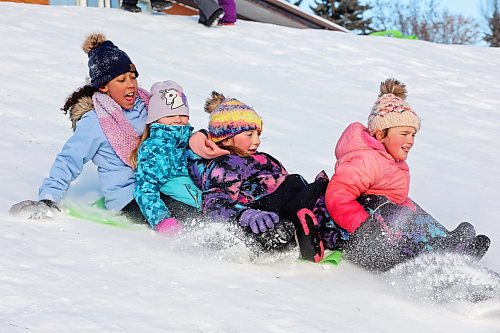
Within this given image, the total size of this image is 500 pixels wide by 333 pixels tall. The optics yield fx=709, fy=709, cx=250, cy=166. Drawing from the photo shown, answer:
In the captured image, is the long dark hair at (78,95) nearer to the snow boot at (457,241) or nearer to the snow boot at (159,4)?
the snow boot at (457,241)

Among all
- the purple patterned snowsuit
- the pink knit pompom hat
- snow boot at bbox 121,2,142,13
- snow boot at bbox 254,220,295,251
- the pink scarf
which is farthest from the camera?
snow boot at bbox 121,2,142,13

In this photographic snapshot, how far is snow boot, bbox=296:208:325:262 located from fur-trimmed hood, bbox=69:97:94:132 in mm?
1366

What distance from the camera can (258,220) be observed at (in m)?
2.88

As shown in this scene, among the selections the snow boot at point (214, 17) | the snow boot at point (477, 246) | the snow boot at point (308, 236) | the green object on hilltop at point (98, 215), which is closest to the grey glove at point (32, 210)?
the green object on hilltop at point (98, 215)

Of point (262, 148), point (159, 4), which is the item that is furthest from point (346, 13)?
point (262, 148)

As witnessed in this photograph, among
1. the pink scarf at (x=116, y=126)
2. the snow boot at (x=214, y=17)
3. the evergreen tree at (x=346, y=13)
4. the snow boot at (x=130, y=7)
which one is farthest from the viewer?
the evergreen tree at (x=346, y=13)

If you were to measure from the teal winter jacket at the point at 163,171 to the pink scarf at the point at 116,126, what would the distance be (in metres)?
0.13

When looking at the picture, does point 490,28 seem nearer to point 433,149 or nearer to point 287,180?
point 433,149

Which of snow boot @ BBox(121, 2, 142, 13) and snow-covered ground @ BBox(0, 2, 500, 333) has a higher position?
snow boot @ BBox(121, 2, 142, 13)

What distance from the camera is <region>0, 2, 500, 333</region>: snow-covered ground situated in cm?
224

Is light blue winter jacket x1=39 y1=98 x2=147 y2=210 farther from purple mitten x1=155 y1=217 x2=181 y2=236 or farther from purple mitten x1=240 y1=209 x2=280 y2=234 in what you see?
purple mitten x1=240 y1=209 x2=280 y2=234

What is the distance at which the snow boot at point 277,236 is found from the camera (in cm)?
283

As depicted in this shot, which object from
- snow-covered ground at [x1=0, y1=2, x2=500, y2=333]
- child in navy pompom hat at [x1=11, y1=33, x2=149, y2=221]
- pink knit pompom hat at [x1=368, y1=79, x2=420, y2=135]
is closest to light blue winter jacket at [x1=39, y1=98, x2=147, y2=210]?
child in navy pompom hat at [x1=11, y1=33, x2=149, y2=221]

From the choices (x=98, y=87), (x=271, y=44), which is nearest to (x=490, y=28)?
(x=271, y=44)
